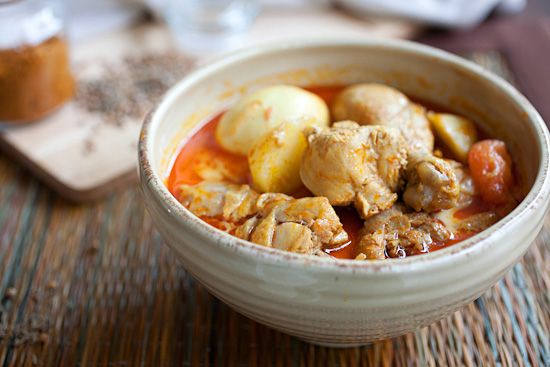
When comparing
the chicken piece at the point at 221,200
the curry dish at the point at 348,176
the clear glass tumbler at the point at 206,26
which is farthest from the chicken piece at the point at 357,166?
the clear glass tumbler at the point at 206,26

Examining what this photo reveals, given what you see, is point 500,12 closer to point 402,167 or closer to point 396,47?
point 396,47

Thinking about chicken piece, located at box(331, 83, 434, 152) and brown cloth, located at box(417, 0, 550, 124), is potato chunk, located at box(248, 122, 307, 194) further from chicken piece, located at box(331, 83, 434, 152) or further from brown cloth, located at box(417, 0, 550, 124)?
brown cloth, located at box(417, 0, 550, 124)

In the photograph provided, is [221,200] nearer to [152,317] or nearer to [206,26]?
[152,317]

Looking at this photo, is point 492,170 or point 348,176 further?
point 492,170

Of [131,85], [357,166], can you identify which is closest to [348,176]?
[357,166]

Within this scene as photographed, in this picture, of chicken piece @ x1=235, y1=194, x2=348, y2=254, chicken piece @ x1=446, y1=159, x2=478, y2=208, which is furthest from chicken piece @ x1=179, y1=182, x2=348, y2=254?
chicken piece @ x1=446, y1=159, x2=478, y2=208

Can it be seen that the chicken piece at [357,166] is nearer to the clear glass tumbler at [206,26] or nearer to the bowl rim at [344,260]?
the bowl rim at [344,260]

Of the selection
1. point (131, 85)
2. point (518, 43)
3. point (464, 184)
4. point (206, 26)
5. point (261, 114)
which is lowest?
point (131, 85)

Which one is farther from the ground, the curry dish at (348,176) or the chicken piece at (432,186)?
the chicken piece at (432,186)
